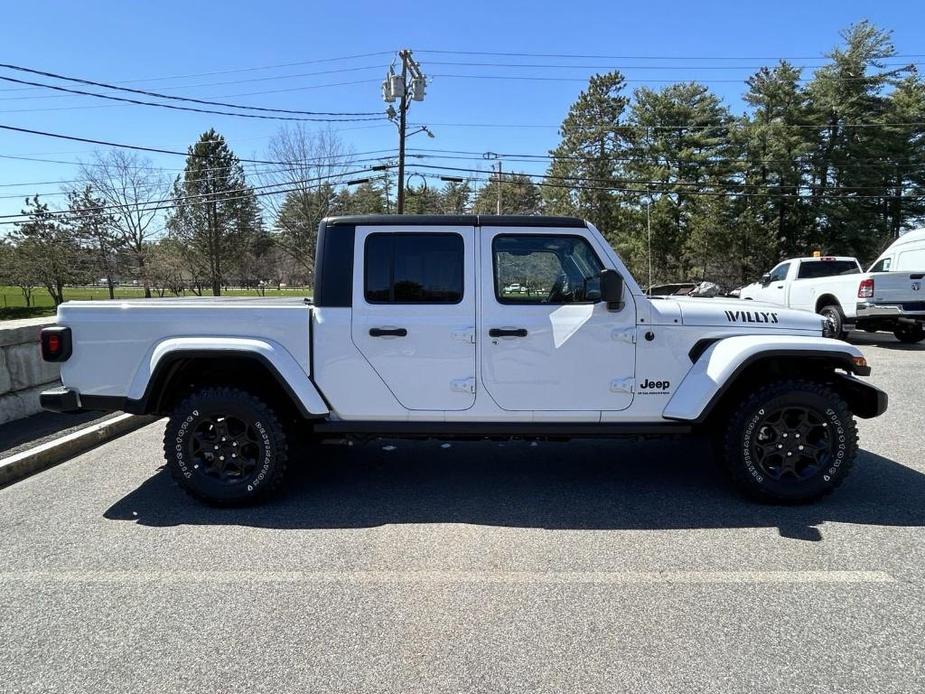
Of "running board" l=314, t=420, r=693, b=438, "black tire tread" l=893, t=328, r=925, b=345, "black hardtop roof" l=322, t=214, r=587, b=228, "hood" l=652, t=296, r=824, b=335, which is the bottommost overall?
"black tire tread" l=893, t=328, r=925, b=345

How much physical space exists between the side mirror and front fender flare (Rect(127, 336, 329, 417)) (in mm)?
2067

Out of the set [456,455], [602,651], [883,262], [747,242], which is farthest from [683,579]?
[747,242]

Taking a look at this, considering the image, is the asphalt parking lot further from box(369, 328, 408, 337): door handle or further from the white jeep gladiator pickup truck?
box(369, 328, 408, 337): door handle

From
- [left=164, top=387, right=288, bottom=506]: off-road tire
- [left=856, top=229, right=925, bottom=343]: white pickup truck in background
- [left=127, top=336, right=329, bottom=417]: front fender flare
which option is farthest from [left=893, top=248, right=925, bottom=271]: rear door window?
[left=164, top=387, right=288, bottom=506]: off-road tire

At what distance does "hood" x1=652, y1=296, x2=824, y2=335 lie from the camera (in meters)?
4.08

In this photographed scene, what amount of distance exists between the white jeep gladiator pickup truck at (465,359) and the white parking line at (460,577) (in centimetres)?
90

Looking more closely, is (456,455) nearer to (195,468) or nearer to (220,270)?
(195,468)

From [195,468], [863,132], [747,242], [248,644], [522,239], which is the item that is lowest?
[248,644]

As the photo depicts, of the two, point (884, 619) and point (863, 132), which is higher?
point (863, 132)

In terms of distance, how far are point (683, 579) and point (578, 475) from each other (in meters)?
1.69

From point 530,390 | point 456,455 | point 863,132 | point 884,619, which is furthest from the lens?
point 863,132

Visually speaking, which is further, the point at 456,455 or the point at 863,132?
the point at 863,132

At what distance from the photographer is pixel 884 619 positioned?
274 centimetres

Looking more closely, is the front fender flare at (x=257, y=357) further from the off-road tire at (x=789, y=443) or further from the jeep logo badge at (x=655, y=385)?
the off-road tire at (x=789, y=443)
